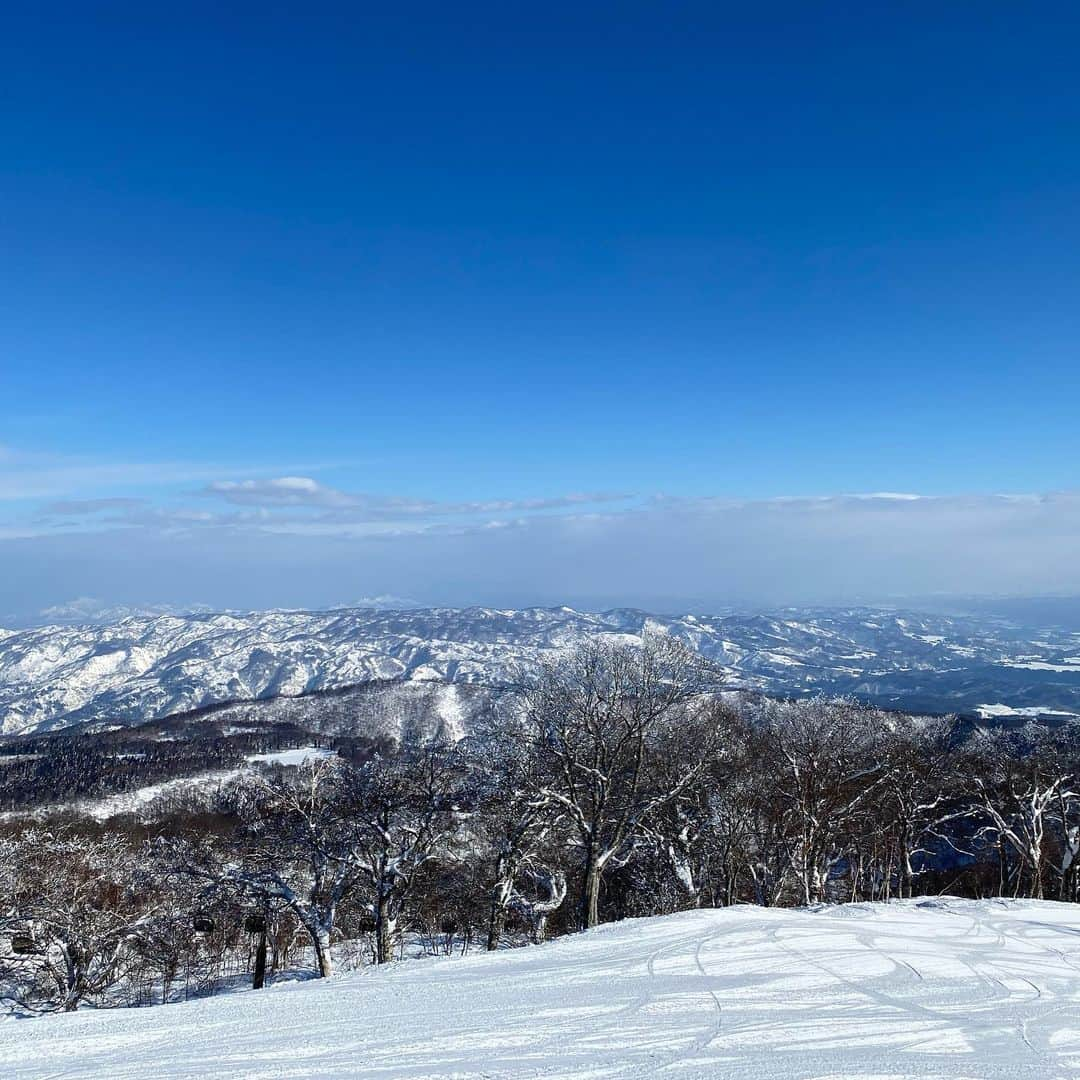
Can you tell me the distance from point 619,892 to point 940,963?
3119 cm

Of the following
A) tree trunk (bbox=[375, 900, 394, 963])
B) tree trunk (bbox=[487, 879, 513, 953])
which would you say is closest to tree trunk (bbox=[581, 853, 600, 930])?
tree trunk (bbox=[487, 879, 513, 953])

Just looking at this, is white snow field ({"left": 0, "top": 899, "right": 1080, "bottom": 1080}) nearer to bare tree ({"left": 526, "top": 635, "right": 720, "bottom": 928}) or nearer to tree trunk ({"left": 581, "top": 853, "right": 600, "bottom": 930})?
tree trunk ({"left": 581, "top": 853, "right": 600, "bottom": 930})

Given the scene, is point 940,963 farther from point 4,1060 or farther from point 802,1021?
point 4,1060

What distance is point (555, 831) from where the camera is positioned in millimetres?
29078

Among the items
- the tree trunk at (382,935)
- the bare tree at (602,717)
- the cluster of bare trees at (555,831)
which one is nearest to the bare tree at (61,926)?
the cluster of bare trees at (555,831)

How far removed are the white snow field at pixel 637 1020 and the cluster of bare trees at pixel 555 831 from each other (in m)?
11.5

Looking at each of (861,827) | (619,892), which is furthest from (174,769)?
(861,827)

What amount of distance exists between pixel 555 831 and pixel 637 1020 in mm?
22276

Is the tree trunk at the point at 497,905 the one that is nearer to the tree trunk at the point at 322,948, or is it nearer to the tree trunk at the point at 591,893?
the tree trunk at the point at 591,893

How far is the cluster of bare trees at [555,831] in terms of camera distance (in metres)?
24.2

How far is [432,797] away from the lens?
27.5 meters

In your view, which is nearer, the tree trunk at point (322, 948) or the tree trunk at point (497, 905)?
the tree trunk at point (322, 948)

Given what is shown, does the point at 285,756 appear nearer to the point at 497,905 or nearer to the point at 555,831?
the point at 555,831

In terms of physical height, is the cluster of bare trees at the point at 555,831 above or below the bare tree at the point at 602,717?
below
